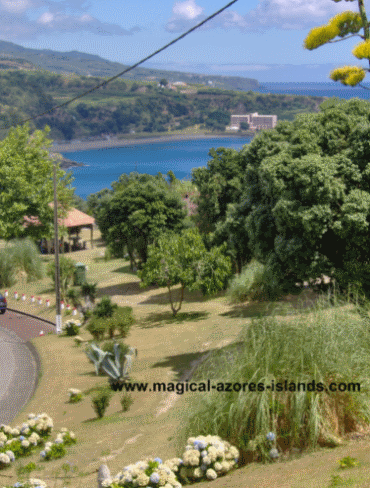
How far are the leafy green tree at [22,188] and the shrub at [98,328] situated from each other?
2151 centimetres

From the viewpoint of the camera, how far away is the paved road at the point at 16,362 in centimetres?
1435

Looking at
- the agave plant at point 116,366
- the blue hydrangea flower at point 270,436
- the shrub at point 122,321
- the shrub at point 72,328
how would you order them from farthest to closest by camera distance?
the shrub at point 72,328
the shrub at point 122,321
the agave plant at point 116,366
the blue hydrangea flower at point 270,436

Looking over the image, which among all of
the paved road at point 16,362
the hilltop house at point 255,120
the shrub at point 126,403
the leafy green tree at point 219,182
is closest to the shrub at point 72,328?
the paved road at point 16,362

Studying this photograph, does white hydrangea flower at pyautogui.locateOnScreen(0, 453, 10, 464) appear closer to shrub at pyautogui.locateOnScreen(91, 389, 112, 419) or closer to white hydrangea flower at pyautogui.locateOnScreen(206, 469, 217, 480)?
shrub at pyautogui.locateOnScreen(91, 389, 112, 419)

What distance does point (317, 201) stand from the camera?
1405 cm

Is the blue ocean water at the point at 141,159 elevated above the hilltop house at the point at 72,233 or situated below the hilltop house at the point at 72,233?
above

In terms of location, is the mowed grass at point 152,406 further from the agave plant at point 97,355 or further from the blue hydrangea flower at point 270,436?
the agave plant at point 97,355

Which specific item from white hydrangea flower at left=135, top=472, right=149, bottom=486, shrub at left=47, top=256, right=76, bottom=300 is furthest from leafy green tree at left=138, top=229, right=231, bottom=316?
white hydrangea flower at left=135, top=472, right=149, bottom=486

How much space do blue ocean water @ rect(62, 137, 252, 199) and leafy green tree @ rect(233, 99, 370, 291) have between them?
104221 millimetres

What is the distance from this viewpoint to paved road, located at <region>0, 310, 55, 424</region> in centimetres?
1435

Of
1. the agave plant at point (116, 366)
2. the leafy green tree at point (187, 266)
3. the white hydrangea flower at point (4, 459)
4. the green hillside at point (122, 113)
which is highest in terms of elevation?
the green hillside at point (122, 113)

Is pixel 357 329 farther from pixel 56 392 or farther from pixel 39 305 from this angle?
pixel 39 305

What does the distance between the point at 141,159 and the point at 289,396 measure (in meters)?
158

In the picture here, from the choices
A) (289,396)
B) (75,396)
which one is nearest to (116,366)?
(75,396)
